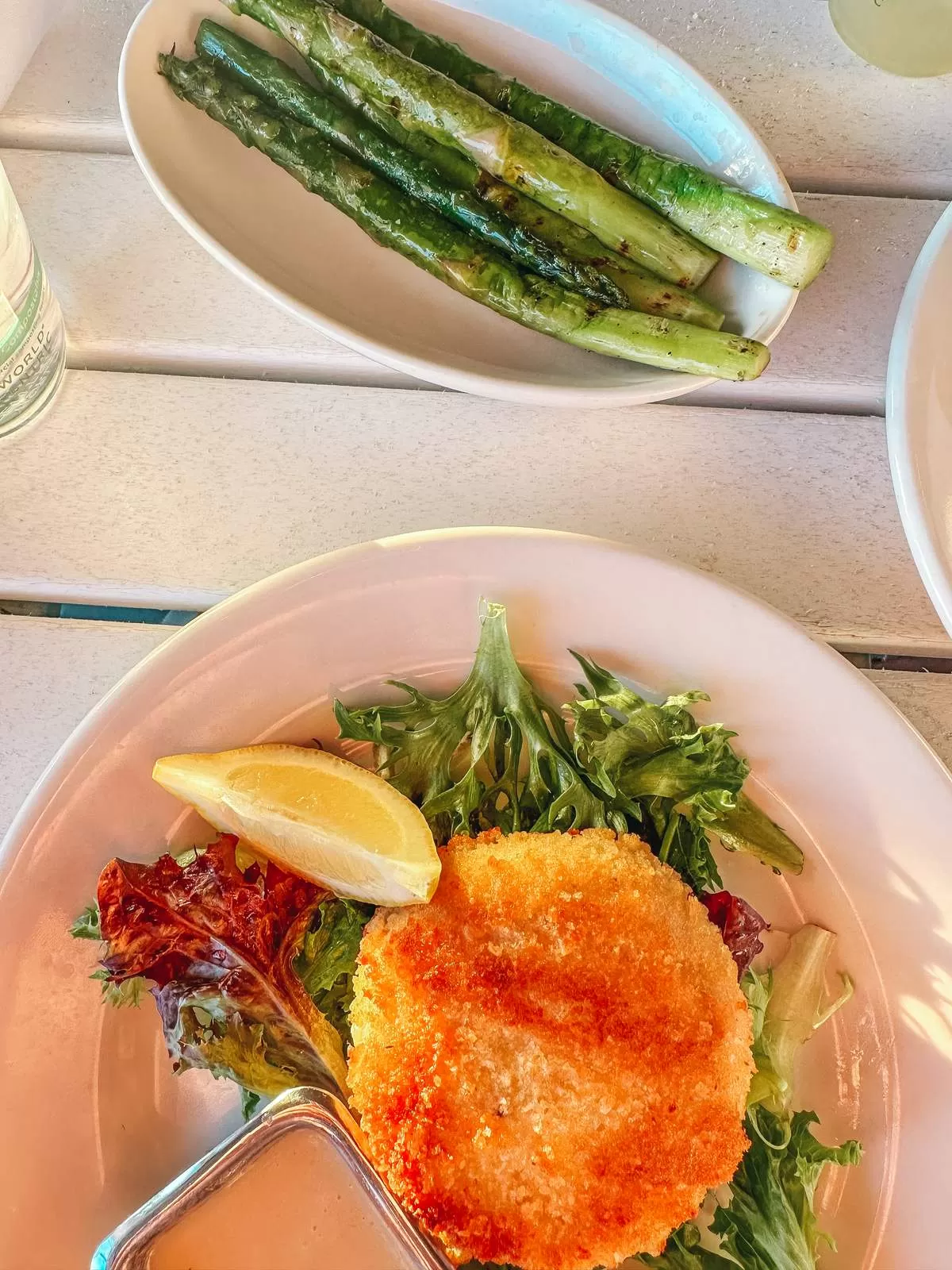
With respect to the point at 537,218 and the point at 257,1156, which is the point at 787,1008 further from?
the point at 537,218

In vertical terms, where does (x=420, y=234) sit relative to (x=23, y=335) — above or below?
above

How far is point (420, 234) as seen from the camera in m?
0.94

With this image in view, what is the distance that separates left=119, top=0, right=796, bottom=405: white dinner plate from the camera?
3.01 feet

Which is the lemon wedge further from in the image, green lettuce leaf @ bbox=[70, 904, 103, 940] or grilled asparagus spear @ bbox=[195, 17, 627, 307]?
grilled asparagus spear @ bbox=[195, 17, 627, 307]

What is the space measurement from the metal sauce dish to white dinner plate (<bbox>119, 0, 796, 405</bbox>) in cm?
76

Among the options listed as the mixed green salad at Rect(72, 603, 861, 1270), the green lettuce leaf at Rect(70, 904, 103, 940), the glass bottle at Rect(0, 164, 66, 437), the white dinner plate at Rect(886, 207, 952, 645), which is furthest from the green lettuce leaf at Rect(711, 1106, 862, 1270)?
the glass bottle at Rect(0, 164, 66, 437)

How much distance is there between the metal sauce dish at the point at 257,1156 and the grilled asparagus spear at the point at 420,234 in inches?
32.7

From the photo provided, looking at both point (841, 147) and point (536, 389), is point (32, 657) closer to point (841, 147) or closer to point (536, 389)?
point (536, 389)

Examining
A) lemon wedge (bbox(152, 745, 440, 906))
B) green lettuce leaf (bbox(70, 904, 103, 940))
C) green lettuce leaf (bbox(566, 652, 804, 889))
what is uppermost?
green lettuce leaf (bbox(566, 652, 804, 889))

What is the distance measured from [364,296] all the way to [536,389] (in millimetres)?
242

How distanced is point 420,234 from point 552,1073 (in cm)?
84

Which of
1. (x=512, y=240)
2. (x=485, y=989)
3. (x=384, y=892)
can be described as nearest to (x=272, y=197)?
(x=512, y=240)

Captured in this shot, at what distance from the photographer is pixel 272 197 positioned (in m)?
1.01

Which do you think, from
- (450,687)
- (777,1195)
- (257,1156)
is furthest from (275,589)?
(777,1195)
